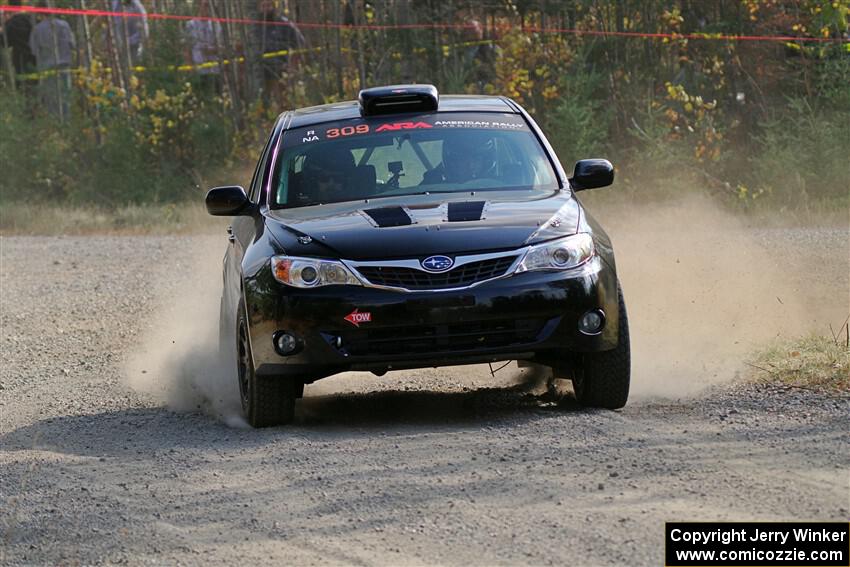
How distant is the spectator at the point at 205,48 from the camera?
2798 centimetres

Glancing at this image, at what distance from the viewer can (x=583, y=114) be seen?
23656mm

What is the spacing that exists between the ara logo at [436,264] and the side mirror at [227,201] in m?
1.59

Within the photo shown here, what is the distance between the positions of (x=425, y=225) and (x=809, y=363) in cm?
268

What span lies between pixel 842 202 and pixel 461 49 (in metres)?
7.91

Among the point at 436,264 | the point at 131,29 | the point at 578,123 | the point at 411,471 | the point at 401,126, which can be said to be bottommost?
the point at 578,123

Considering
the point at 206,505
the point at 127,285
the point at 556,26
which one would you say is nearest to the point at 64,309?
the point at 127,285

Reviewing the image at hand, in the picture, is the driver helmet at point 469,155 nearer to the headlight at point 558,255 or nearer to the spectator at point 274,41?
the headlight at point 558,255

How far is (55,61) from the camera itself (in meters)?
29.2

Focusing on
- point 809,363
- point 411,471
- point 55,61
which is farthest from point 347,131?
point 55,61

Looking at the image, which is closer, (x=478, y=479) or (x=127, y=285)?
(x=478, y=479)

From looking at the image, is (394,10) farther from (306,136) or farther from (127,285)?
(306,136)

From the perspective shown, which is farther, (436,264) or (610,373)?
(610,373)

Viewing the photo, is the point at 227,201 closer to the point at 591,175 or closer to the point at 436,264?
the point at 436,264

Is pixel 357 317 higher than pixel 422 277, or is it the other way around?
pixel 422 277
